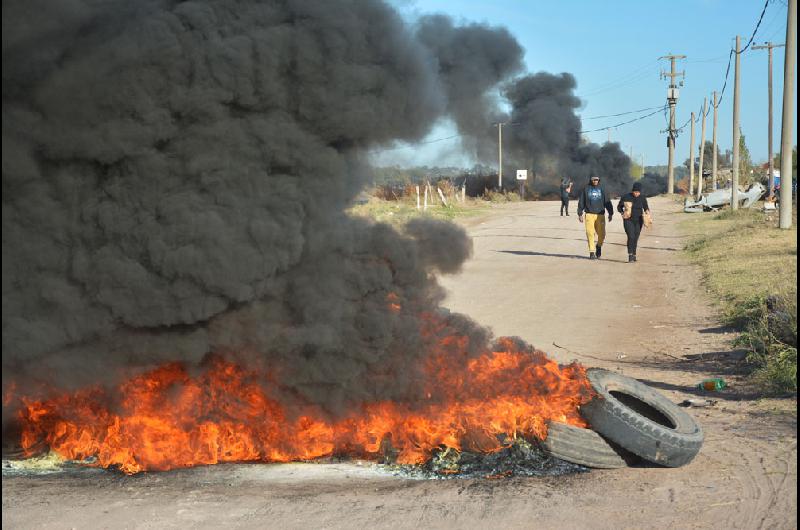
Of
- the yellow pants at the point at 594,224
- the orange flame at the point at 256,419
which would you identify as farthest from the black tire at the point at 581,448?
the yellow pants at the point at 594,224

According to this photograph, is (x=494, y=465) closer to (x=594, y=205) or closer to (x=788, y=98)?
(x=594, y=205)

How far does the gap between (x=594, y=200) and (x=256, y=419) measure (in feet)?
44.2

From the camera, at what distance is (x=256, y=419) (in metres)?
6.29

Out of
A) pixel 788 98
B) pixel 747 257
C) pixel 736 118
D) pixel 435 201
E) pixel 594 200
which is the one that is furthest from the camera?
pixel 435 201

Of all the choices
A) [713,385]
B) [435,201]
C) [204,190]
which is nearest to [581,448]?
[713,385]

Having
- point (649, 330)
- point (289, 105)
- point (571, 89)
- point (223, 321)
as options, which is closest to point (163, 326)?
point (223, 321)

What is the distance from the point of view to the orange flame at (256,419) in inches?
242

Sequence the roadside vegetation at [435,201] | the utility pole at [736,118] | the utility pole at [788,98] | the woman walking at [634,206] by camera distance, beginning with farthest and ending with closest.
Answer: the utility pole at [736,118], the roadside vegetation at [435,201], the utility pole at [788,98], the woman walking at [634,206]

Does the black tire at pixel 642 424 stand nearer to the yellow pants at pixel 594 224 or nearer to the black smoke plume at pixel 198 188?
the black smoke plume at pixel 198 188

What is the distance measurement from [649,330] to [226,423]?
6.90 metres

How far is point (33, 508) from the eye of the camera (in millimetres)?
5402

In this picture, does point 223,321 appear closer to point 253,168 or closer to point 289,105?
point 253,168

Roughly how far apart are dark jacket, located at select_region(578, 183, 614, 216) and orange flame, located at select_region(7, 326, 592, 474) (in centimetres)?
1244

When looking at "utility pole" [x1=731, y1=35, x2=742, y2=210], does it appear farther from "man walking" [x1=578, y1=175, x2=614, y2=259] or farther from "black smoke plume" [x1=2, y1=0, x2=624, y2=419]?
"black smoke plume" [x1=2, y1=0, x2=624, y2=419]
